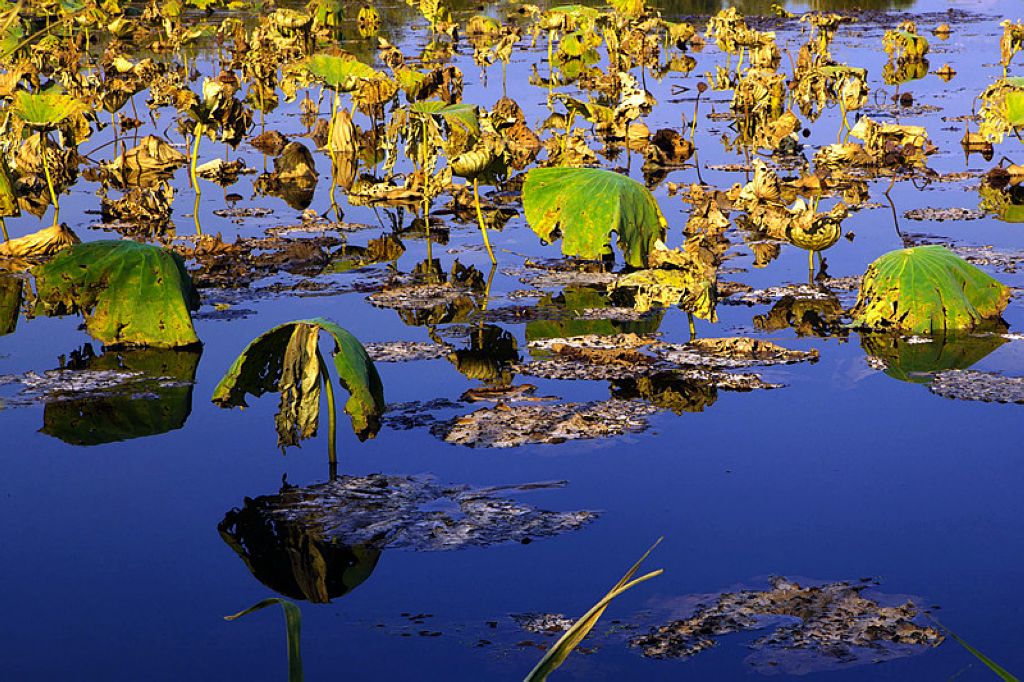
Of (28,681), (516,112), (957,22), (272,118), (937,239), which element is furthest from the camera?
(957,22)

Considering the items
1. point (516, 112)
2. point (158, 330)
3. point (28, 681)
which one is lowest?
point (28, 681)

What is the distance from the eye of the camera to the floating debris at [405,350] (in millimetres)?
6844

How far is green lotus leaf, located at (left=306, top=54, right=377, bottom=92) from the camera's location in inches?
442

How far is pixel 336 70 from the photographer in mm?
11289

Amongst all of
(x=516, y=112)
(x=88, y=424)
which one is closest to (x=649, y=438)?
(x=88, y=424)

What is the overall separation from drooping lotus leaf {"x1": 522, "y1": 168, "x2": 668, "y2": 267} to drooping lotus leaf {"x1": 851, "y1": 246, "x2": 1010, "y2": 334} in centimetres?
135

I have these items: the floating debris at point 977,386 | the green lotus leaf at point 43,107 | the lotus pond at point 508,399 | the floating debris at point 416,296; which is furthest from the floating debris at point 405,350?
the green lotus leaf at point 43,107

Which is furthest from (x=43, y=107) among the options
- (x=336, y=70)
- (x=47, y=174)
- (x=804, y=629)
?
(x=804, y=629)

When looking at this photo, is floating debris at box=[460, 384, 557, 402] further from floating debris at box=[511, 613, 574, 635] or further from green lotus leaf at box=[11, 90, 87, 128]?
green lotus leaf at box=[11, 90, 87, 128]

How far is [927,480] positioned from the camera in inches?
213

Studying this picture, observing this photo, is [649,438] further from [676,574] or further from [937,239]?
[937,239]

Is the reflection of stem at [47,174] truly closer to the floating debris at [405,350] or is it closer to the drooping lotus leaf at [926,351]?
the floating debris at [405,350]

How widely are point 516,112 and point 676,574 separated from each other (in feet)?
26.3

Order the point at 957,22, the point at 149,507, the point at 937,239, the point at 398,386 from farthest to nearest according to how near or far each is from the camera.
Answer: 1. the point at 957,22
2. the point at 937,239
3. the point at 398,386
4. the point at 149,507
